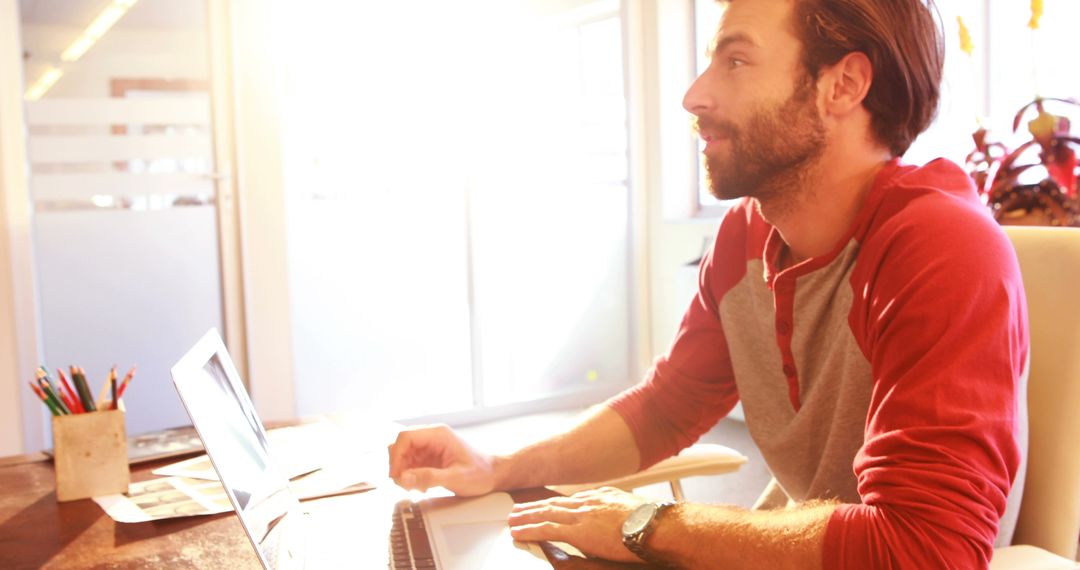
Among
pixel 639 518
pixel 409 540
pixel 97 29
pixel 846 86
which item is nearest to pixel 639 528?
pixel 639 518

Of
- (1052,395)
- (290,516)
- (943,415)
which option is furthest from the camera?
(1052,395)

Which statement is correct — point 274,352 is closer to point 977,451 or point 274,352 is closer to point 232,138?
point 232,138

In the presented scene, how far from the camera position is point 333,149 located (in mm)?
3994

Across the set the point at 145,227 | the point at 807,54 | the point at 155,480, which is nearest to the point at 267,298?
the point at 145,227

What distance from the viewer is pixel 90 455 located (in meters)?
1.25

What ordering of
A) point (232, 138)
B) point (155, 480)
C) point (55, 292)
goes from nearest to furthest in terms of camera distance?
point (155, 480)
point (55, 292)
point (232, 138)

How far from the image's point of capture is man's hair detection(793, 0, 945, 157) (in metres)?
1.17

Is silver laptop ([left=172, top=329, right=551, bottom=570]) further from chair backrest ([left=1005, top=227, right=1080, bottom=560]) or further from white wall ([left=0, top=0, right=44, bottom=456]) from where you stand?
white wall ([left=0, top=0, right=44, bottom=456])

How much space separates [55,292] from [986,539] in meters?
3.37

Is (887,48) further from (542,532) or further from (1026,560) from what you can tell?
(542,532)

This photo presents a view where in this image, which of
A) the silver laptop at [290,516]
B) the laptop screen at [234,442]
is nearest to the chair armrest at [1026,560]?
the silver laptop at [290,516]

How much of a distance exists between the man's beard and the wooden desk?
478 mm

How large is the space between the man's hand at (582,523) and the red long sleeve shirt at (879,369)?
0.20m

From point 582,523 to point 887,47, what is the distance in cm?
66
